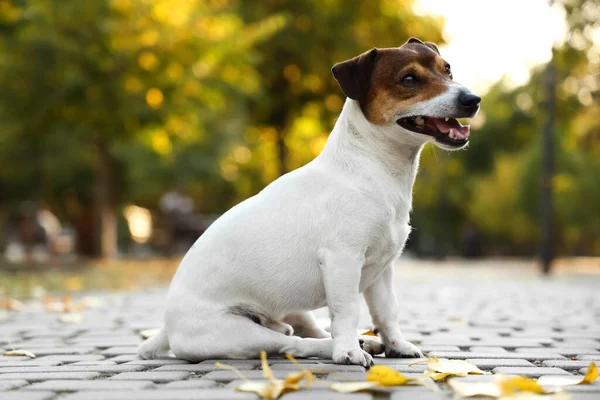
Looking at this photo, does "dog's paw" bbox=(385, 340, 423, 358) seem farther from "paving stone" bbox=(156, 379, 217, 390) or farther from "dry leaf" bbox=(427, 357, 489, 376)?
"paving stone" bbox=(156, 379, 217, 390)

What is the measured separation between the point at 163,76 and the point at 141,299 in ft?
21.8

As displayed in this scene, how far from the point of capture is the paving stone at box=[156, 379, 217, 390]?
308 centimetres

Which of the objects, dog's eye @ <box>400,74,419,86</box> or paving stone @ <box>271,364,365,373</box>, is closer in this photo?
paving stone @ <box>271,364,365,373</box>

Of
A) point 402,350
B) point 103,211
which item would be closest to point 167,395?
point 402,350

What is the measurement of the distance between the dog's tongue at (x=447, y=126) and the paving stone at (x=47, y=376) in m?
2.15

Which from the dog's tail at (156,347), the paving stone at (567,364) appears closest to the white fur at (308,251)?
the dog's tail at (156,347)

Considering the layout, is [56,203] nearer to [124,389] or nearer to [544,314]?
[544,314]

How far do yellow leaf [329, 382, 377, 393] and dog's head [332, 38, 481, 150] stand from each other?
142 cm

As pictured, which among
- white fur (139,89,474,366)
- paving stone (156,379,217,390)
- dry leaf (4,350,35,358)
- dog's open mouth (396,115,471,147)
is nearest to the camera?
paving stone (156,379,217,390)

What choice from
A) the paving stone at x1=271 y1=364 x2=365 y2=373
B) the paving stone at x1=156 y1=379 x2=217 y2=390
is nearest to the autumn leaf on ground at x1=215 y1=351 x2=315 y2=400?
the paving stone at x1=156 y1=379 x2=217 y2=390

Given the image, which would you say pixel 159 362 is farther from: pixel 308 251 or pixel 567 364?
pixel 567 364

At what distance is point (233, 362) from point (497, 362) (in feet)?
4.59

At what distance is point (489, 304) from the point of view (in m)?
7.95

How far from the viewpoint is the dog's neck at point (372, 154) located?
3789 millimetres
